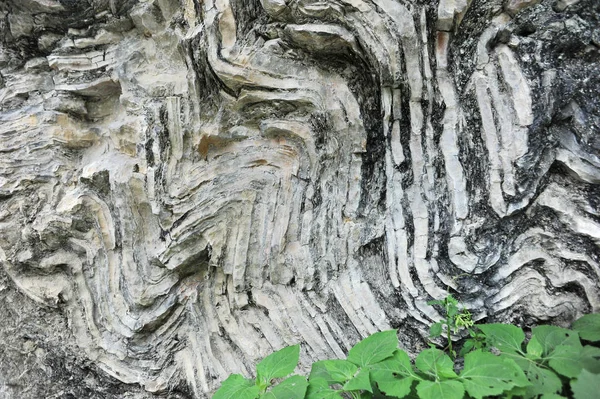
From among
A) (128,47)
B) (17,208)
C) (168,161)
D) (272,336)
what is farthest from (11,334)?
(128,47)

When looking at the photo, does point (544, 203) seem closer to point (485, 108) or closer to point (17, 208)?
point (485, 108)

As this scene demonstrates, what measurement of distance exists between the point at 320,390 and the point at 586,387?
0.81 m

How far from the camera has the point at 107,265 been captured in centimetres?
266

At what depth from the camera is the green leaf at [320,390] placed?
4.73 feet

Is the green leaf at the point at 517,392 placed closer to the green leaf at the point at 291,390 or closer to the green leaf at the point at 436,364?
the green leaf at the point at 436,364

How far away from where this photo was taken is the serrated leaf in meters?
1.33

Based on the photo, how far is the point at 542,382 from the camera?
1.33 metres

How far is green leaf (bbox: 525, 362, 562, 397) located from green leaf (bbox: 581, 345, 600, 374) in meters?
0.10

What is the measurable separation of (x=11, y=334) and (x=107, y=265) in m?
0.91

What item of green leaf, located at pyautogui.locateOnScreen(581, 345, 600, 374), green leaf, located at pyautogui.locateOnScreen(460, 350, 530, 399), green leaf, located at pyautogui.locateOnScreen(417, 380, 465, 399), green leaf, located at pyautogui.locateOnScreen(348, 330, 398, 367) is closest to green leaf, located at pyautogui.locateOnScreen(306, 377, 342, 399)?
green leaf, located at pyautogui.locateOnScreen(348, 330, 398, 367)

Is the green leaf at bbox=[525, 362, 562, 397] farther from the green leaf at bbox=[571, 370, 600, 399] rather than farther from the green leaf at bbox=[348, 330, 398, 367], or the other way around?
the green leaf at bbox=[348, 330, 398, 367]

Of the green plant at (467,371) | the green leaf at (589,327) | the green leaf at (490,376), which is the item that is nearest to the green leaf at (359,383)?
the green plant at (467,371)

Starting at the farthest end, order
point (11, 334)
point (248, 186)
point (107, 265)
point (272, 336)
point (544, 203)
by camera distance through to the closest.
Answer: point (11, 334)
point (107, 265)
point (248, 186)
point (272, 336)
point (544, 203)

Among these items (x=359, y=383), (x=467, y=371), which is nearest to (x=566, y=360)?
(x=467, y=371)
